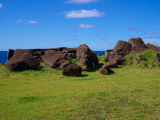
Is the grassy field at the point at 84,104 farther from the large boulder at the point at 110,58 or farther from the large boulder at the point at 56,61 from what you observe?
the large boulder at the point at 110,58

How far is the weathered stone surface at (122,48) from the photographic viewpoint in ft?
90.4

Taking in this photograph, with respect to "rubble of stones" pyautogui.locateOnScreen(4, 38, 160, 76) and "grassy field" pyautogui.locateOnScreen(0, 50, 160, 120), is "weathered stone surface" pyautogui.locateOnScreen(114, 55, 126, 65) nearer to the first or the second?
"rubble of stones" pyautogui.locateOnScreen(4, 38, 160, 76)

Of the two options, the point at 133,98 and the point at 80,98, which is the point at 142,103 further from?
the point at 80,98

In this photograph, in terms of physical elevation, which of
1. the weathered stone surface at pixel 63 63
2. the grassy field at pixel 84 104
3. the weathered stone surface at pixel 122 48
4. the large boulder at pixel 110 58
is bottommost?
the grassy field at pixel 84 104

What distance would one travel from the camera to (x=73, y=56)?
2688cm

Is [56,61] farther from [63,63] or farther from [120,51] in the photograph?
[120,51]

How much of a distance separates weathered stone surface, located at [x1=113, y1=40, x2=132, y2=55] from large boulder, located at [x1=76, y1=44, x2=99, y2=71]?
5086 millimetres

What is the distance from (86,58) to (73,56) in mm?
4820

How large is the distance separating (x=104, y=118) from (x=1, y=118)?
14.4 ft

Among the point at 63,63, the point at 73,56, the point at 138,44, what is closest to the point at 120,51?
the point at 138,44

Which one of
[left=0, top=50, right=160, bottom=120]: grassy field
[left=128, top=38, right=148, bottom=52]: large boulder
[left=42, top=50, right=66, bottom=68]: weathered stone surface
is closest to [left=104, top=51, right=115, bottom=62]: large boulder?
[left=128, top=38, right=148, bottom=52]: large boulder

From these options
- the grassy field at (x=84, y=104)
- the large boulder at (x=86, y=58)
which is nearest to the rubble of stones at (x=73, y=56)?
the large boulder at (x=86, y=58)

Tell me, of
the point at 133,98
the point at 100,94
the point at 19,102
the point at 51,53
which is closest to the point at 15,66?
the point at 51,53

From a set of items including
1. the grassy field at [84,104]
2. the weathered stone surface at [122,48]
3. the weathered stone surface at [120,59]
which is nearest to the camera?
the grassy field at [84,104]
